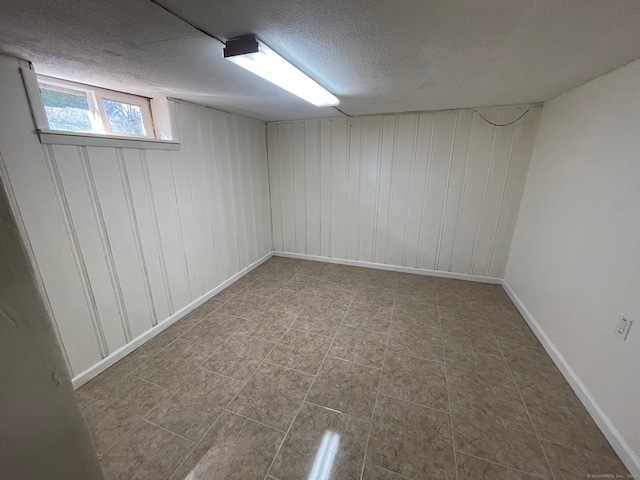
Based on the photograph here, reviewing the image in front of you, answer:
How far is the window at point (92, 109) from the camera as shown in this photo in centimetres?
175

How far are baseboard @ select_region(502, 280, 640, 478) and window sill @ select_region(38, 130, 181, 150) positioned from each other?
371 cm

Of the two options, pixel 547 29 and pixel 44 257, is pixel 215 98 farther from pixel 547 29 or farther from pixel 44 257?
pixel 547 29

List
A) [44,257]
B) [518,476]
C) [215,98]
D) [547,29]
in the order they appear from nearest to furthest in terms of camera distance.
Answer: [547,29] < [518,476] < [44,257] < [215,98]

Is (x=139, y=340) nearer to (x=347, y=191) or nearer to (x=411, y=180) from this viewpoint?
(x=347, y=191)

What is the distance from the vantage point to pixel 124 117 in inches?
85.4

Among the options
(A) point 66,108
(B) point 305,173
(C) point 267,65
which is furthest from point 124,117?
(B) point 305,173

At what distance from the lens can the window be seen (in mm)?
1747

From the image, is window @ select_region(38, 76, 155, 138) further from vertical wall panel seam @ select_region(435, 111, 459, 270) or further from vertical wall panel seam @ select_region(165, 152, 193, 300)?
vertical wall panel seam @ select_region(435, 111, 459, 270)

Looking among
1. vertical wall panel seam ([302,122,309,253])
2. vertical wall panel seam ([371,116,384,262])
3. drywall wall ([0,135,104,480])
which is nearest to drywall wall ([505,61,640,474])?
vertical wall panel seam ([371,116,384,262])

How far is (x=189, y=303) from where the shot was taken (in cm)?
276

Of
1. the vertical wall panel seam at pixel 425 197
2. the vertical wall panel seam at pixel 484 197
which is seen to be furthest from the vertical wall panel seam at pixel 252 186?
the vertical wall panel seam at pixel 484 197

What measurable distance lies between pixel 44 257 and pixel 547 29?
3.00 metres

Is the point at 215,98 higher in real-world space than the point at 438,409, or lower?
higher

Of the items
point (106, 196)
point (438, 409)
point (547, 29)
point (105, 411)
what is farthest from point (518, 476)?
point (106, 196)
